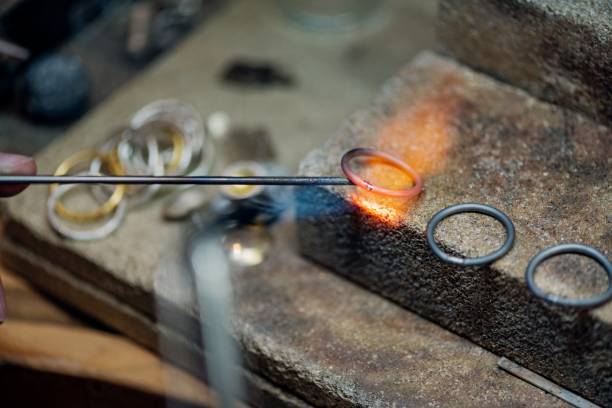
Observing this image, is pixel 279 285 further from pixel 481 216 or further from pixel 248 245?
pixel 481 216

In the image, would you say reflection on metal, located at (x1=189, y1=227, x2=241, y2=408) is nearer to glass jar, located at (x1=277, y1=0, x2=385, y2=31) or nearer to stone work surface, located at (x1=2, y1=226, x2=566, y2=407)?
stone work surface, located at (x1=2, y1=226, x2=566, y2=407)

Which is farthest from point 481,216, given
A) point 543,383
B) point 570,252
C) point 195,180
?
point 195,180

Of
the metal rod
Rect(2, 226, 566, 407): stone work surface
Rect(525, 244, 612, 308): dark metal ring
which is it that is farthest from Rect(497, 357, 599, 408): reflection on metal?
A: the metal rod

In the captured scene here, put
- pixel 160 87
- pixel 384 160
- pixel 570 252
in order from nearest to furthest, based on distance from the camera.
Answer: pixel 570 252 → pixel 384 160 → pixel 160 87

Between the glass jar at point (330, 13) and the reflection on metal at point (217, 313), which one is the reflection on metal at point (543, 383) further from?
the glass jar at point (330, 13)

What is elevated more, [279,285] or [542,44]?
[542,44]

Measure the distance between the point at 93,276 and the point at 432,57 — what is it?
1.93 ft

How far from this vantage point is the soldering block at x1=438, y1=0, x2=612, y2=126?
1113 mm

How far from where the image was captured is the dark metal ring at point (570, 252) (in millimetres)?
941

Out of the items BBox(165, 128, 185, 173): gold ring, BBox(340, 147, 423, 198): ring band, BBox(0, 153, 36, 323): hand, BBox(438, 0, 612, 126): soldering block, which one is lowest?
BBox(165, 128, 185, 173): gold ring

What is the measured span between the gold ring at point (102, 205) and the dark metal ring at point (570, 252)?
627 millimetres

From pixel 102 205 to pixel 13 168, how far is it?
0.66 ft

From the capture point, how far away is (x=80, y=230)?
1.31 m

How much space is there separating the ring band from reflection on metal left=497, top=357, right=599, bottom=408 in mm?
237
